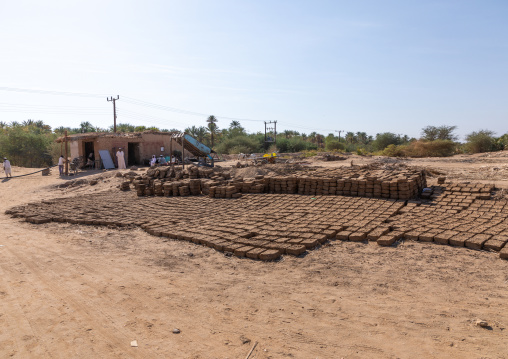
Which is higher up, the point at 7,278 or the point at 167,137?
the point at 167,137

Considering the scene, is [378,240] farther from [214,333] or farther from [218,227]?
[214,333]

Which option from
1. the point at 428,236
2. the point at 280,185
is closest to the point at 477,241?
the point at 428,236

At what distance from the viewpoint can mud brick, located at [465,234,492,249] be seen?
4.93 meters

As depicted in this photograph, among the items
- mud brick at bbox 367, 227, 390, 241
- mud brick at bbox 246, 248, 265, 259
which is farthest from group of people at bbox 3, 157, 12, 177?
mud brick at bbox 367, 227, 390, 241

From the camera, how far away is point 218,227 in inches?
258

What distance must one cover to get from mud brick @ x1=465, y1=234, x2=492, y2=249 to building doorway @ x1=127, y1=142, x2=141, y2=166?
761 inches

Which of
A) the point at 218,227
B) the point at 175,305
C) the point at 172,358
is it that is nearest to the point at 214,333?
the point at 172,358

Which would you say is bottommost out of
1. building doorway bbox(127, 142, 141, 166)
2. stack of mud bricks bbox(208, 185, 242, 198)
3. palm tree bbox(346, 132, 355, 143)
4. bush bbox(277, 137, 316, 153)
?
stack of mud bricks bbox(208, 185, 242, 198)

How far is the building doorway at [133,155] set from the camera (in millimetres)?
21594

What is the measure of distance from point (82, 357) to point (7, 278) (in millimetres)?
2463

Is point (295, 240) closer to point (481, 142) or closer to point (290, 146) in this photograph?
point (481, 142)

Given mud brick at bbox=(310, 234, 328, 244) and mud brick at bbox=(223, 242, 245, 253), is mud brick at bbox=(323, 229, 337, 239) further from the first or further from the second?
mud brick at bbox=(223, 242, 245, 253)

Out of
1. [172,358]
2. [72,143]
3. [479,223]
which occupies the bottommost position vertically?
[172,358]

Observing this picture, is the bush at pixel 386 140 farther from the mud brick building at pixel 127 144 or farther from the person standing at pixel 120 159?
the person standing at pixel 120 159
